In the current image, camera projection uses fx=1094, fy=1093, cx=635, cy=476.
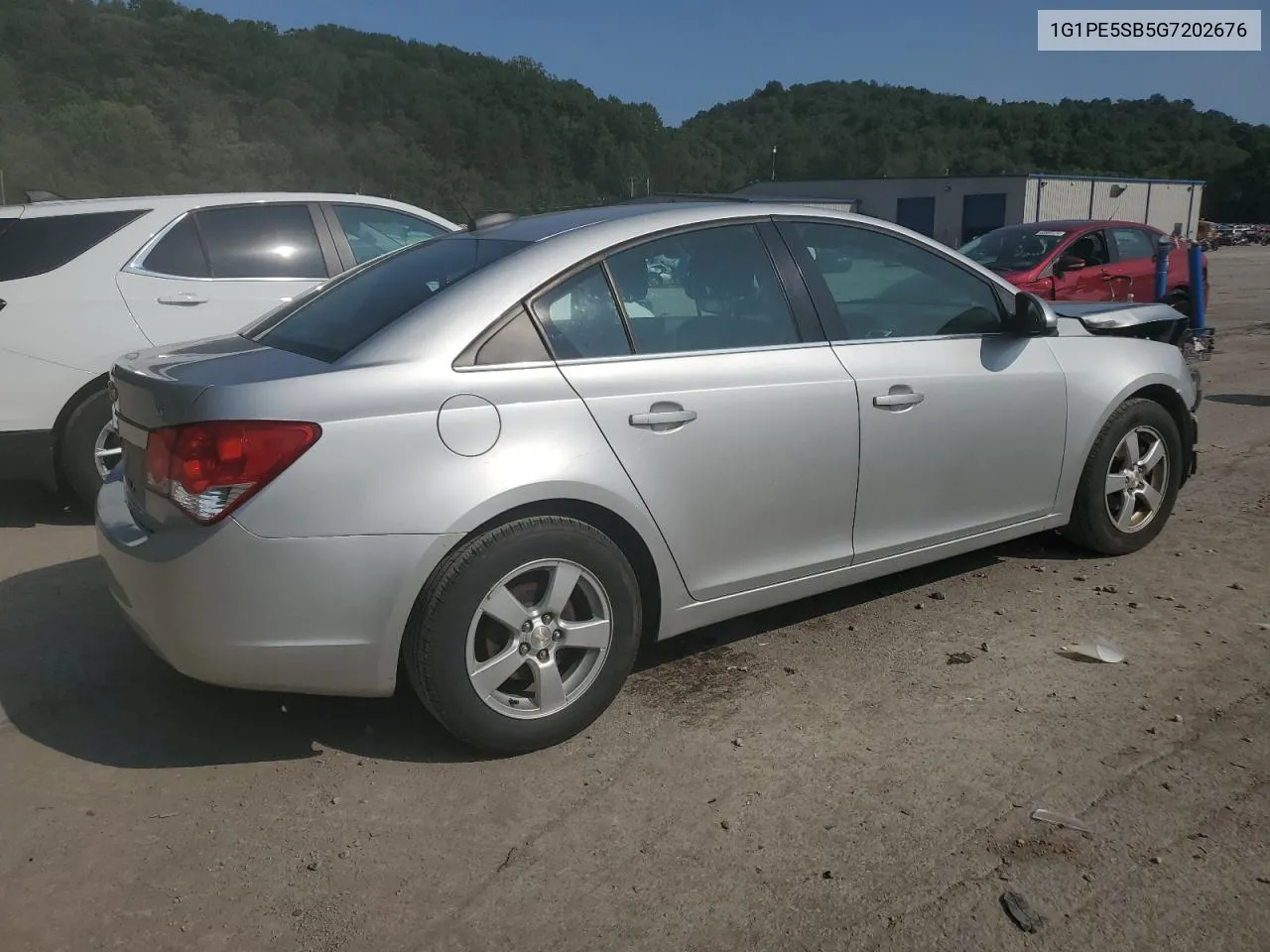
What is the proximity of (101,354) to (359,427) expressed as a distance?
134 inches

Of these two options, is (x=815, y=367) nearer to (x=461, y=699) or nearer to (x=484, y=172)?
(x=461, y=699)

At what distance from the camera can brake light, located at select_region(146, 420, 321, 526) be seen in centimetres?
288

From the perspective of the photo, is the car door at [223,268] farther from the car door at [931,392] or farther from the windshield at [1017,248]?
the windshield at [1017,248]

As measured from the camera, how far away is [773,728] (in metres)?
3.48

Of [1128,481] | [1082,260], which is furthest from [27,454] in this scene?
[1082,260]

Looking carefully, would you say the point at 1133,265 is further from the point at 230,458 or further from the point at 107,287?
the point at 230,458

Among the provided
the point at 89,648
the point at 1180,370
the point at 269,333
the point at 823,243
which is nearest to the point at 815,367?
the point at 823,243

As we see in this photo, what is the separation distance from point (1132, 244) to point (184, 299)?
10.7 meters

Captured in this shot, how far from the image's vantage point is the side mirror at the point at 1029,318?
4.37 m

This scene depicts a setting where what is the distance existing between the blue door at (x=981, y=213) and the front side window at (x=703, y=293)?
47.1 m

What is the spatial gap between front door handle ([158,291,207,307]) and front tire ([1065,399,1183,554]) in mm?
4643

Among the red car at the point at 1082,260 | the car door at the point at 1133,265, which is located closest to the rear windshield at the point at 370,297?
the red car at the point at 1082,260

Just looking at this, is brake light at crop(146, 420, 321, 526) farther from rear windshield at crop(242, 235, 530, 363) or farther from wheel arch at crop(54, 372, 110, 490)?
wheel arch at crop(54, 372, 110, 490)

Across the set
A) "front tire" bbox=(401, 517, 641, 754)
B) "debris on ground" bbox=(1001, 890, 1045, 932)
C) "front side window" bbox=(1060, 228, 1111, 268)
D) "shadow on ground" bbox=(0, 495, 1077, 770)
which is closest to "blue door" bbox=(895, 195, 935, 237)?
"front side window" bbox=(1060, 228, 1111, 268)
